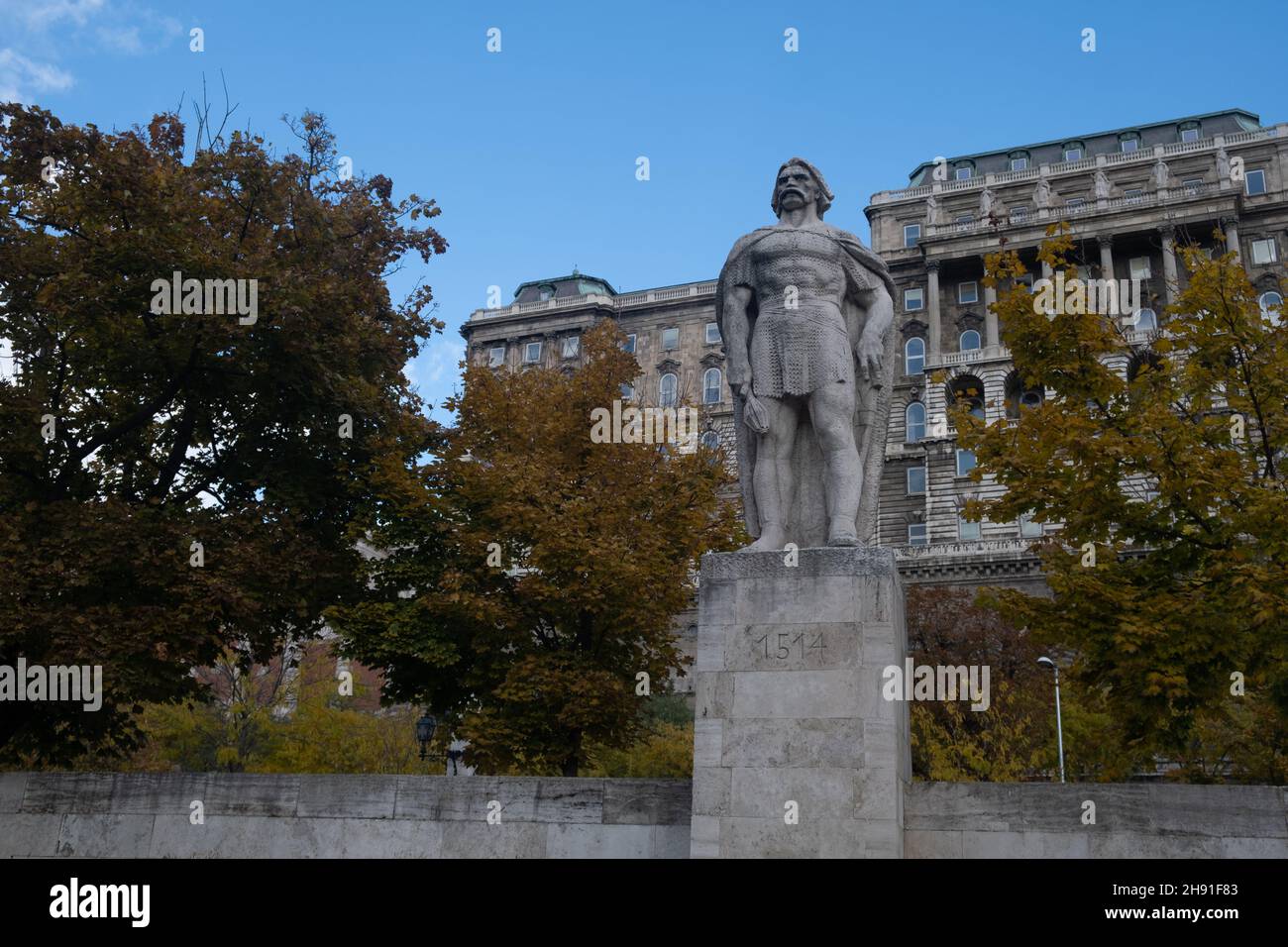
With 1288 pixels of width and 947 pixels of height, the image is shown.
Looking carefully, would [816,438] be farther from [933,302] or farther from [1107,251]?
[933,302]

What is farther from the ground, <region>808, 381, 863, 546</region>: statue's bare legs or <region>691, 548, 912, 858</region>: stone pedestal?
<region>808, 381, 863, 546</region>: statue's bare legs

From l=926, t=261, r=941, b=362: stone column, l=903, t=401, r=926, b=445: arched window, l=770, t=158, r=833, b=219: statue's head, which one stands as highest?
l=926, t=261, r=941, b=362: stone column

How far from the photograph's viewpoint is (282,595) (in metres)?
19.8

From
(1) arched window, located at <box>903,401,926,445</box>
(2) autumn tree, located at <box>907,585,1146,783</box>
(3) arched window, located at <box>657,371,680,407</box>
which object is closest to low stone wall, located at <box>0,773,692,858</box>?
(2) autumn tree, located at <box>907,585,1146,783</box>

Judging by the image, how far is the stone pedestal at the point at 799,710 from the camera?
9609 mm

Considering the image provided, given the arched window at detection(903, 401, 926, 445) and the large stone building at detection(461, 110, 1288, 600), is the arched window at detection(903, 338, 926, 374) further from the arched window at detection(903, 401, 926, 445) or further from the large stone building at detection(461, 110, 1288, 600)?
the arched window at detection(903, 401, 926, 445)

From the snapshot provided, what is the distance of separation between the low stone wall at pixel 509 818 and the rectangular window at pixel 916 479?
7039 centimetres

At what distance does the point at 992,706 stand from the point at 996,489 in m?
34.5

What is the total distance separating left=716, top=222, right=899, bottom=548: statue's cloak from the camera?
11305 mm

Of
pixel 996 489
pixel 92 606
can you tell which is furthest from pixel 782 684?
pixel 996 489

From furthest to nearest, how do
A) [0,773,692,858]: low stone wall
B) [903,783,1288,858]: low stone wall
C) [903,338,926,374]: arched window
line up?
1. [903,338,926,374]: arched window
2. [0,773,692,858]: low stone wall
3. [903,783,1288,858]: low stone wall

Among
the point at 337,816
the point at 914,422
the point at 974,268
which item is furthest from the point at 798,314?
the point at 974,268

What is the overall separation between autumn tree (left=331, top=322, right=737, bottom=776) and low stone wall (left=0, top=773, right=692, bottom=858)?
434 inches

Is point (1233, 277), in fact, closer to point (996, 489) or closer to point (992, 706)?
point (992, 706)
